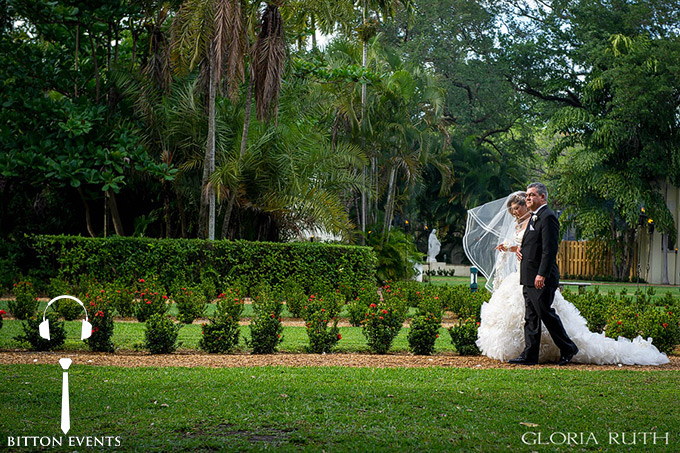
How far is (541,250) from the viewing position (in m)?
7.39

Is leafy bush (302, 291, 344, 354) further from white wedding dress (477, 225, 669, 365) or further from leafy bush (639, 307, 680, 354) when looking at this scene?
leafy bush (639, 307, 680, 354)

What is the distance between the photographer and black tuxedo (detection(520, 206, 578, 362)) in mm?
7277

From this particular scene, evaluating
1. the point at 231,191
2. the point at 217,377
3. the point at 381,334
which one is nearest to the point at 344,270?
the point at 231,191

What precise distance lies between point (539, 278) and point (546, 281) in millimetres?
148

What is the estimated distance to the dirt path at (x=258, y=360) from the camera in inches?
286

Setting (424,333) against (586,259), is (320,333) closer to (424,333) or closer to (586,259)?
(424,333)

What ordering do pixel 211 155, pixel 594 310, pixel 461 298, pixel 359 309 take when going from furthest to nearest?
pixel 211 155, pixel 461 298, pixel 359 309, pixel 594 310

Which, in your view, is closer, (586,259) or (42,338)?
(42,338)

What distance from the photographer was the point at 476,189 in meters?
37.5

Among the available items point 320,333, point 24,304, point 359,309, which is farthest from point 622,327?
point 24,304

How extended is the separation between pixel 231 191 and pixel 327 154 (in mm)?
3057

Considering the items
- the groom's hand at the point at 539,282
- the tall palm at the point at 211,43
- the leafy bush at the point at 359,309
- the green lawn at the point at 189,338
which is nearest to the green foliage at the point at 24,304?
the green lawn at the point at 189,338

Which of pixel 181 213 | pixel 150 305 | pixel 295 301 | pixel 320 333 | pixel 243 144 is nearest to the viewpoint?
pixel 320 333

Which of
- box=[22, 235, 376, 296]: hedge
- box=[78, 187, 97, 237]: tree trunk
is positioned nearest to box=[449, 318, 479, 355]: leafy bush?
box=[22, 235, 376, 296]: hedge
